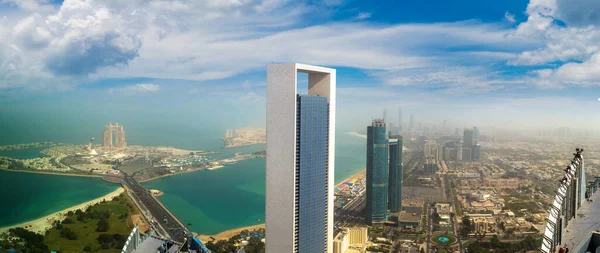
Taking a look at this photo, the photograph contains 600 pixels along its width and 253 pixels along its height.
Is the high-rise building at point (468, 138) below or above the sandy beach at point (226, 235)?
above

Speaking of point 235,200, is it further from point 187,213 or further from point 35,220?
point 35,220

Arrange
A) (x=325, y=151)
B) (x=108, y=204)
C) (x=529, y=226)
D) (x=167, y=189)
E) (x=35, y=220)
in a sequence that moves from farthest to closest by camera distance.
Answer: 1. (x=167, y=189)
2. (x=108, y=204)
3. (x=35, y=220)
4. (x=529, y=226)
5. (x=325, y=151)

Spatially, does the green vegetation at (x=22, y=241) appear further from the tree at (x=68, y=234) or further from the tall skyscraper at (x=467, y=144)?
the tall skyscraper at (x=467, y=144)

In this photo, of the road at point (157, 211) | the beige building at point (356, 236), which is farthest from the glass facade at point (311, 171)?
the road at point (157, 211)

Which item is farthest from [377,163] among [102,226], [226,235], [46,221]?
[46,221]

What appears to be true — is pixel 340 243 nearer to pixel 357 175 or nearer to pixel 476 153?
pixel 476 153

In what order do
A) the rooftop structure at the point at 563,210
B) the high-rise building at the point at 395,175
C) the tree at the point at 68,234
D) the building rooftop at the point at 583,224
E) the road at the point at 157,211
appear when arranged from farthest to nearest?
the high-rise building at the point at 395,175, the road at the point at 157,211, the tree at the point at 68,234, the building rooftop at the point at 583,224, the rooftop structure at the point at 563,210

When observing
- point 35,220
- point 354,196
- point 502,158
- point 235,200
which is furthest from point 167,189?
point 502,158
